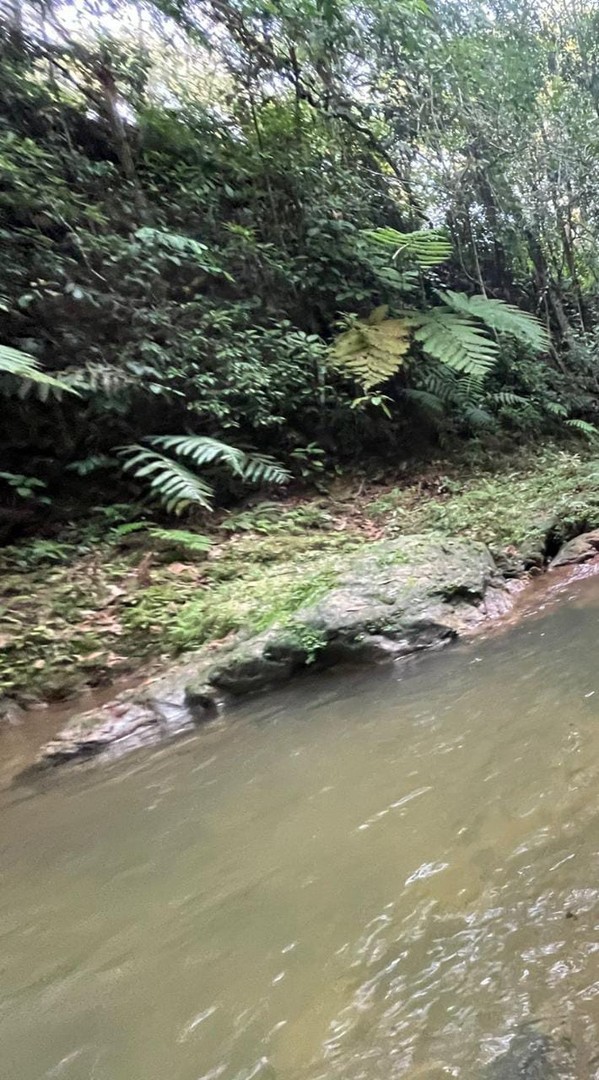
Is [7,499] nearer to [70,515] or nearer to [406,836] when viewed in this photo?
[70,515]

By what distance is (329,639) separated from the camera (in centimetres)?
394

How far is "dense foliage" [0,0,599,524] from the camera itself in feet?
19.3

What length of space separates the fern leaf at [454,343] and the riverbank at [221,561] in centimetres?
124

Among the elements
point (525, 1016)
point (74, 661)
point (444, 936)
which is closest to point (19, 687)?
point (74, 661)

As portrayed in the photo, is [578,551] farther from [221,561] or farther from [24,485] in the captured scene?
[24,485]

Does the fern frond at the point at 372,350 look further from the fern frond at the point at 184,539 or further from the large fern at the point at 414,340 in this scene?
the fern frond at the point at 184,539

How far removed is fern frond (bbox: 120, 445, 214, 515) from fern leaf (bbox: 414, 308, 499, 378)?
311 cm

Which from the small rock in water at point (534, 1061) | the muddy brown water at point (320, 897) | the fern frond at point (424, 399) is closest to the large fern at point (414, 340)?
the fern frond at point (424, 399)

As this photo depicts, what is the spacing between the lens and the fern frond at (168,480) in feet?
17.9

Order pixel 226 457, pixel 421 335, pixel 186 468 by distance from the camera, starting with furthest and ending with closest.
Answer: pixel 421 335, pixel 186 468, pixel 226 457

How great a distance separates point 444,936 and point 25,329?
587 cm

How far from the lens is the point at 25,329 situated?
5703 millimetres

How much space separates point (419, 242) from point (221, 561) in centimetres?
475

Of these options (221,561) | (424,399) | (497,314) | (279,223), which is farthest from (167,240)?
(497,314)
